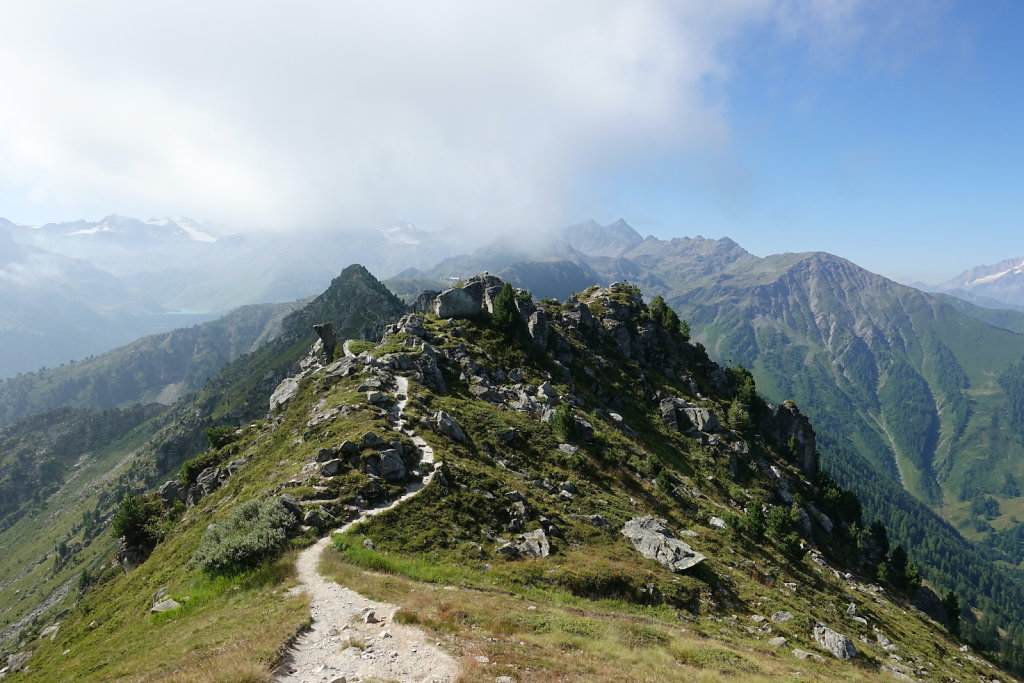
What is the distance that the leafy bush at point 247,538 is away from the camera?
29141 millimetres

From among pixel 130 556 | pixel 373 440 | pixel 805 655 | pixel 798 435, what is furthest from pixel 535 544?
pixel 798 435

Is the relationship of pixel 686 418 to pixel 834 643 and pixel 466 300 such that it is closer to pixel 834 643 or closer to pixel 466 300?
pixel 466 300

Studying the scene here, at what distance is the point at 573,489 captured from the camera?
51.3m

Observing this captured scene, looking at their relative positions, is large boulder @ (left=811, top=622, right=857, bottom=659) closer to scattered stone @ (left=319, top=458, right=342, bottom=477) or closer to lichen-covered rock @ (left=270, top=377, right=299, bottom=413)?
scattered stone @ (left=319, top=458, right=342, bottom=477)

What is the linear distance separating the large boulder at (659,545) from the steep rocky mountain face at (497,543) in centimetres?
22

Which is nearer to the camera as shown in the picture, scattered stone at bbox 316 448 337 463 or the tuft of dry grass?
the tuft of dry grass

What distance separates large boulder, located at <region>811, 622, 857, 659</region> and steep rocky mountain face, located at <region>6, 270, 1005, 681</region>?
1.33 ft

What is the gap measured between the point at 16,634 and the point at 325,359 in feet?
503

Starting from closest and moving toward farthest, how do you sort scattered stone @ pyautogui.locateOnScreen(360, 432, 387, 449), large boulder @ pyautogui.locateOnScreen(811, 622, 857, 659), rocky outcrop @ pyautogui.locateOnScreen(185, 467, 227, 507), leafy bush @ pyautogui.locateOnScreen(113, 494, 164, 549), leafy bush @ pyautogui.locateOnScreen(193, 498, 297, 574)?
leafy bush @ pyautogui.locateOnScreen(193, 498, 297, 574), large boulder @ pyautogui.locateOnScreen(811, 622, 857, 659), scattered stone @ pyautogui.locateOnScreen(360, 432, 387, 449), leafy bush @ pyautogui.locateOnScreen(113, 494, 164, 549), rocky outcrop @ pyautogui.locateOnScreen(185, 467, 227, 507)

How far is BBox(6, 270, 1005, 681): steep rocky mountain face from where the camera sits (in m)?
22.4

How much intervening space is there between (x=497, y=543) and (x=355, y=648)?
1834cm

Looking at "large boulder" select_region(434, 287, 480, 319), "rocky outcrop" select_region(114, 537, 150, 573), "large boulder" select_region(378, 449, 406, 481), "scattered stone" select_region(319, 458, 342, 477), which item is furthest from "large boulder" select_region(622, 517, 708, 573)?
"large boulder" select_region(434, 287, 480, 319)

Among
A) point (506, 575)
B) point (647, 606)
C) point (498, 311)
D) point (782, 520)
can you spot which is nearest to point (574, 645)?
point (506, 575)

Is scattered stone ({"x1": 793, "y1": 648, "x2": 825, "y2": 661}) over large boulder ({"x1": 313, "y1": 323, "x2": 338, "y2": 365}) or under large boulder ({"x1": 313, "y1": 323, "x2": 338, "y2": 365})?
under
